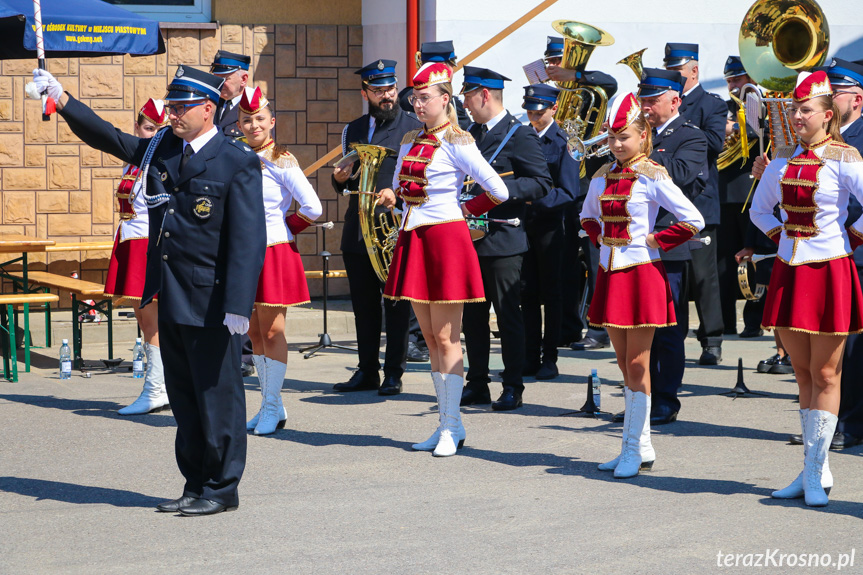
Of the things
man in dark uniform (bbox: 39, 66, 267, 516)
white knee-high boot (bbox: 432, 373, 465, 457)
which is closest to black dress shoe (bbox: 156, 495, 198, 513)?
man in dark uniform (bbox: 39, 66, 267, 516)

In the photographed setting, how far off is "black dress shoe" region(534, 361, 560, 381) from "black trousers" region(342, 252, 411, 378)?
3.36 feet

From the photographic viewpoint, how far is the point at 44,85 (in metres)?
5.27

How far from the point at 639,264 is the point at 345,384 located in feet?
10.1

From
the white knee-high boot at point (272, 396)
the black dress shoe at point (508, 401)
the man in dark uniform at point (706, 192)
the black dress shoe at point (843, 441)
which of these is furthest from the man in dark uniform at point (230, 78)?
the black dress shoe at point (843, 441)

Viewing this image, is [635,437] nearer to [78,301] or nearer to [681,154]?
[681,154]

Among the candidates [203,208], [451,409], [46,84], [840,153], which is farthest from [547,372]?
[46,84]

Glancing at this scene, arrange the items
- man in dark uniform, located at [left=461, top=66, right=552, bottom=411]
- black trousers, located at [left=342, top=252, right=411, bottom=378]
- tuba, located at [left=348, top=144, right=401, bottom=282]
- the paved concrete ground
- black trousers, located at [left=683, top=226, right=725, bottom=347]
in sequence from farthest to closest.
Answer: black trousers, located at [left=683, top=226, right=725, bottom=347]
black trousers, located at [left=342, top=252, right=411, bottom=378]
tuba, located at [left=348, top=144, right=401, bottom=282]
man in dark uniform, located at [left=461, top=66, right=552, bottom=411]
the paved concrete ground

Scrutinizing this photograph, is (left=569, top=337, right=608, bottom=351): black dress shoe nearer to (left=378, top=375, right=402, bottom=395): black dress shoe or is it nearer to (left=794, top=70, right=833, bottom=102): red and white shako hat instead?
(left=378, top=375, right=402, bottom=395): black dress shoe

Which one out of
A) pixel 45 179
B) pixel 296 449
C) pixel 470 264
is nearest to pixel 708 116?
pixel 470 264

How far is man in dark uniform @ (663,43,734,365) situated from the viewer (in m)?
8.57

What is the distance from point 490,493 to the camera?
5.62 meters

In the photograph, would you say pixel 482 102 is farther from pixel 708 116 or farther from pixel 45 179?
pixel 45 179

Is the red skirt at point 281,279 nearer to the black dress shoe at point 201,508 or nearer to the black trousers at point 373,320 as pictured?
the black trousers at point 373,320

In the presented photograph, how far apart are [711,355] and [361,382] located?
2750 millimetres
